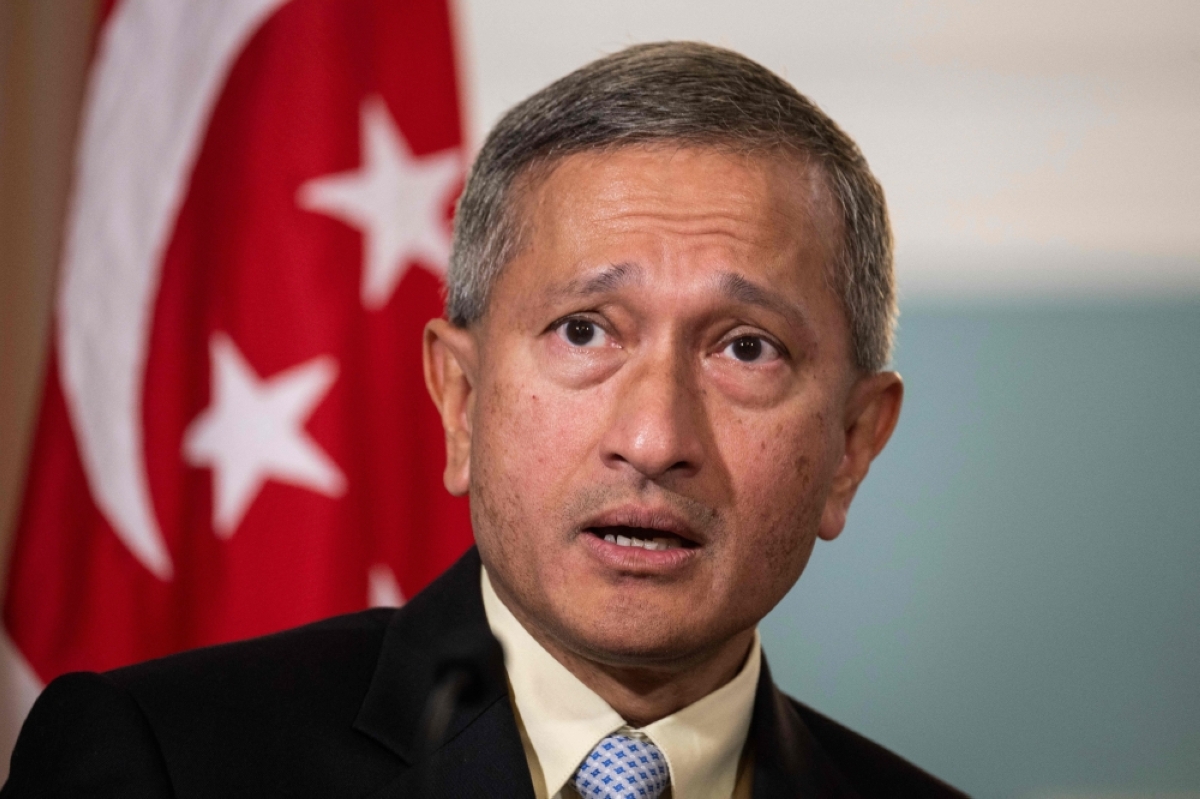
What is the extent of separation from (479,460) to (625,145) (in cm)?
54

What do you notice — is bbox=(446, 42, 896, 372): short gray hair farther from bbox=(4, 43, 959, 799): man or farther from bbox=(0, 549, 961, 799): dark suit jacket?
bbox=(0, 549, 961, 799): dark suit jacket

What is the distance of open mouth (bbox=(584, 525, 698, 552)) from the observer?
5.66ft

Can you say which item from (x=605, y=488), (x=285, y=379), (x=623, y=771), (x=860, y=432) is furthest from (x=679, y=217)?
(x=285, y=379)

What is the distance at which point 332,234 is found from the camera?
3146 millimetres

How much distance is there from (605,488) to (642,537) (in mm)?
96

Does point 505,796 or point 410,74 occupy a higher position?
point 410,74

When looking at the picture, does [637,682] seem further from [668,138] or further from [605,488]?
[668,138]

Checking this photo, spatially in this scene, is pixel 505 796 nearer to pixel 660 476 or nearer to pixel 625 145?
pixel 660 476

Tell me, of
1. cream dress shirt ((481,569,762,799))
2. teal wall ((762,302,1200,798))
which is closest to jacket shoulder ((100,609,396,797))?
cream dress shirt ((481,569,762,799))

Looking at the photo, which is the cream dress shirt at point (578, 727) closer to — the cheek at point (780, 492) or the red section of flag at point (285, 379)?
the cheek at point (780, 492)

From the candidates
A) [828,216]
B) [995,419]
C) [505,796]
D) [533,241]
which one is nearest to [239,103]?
[533,241]

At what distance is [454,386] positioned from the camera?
6.79 ft

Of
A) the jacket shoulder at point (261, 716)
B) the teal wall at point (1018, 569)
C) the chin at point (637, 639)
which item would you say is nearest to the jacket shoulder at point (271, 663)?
the jacket shoulder at point (261, 716)

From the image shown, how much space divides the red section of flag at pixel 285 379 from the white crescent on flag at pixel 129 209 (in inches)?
1.1
